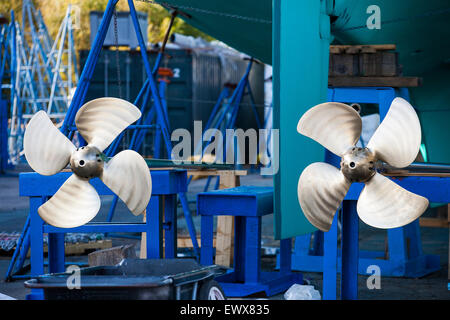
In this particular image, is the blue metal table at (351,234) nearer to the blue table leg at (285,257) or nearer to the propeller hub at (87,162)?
the blue table leg at (285,257)

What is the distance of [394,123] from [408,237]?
2959 millimetres

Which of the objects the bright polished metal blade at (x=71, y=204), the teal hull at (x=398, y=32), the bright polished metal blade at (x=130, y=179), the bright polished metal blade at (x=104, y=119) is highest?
the teal hull at (x=398, y=32)

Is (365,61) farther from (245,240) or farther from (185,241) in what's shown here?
(185,241)

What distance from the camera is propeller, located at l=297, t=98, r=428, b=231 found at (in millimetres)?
5496

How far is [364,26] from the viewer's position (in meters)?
8.31

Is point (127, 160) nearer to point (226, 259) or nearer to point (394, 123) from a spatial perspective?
point (394, 123)

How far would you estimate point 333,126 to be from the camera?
5703mm

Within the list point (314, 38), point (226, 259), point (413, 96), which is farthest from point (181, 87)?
point (314, 38)

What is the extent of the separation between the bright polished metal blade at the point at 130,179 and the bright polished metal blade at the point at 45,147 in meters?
0.42

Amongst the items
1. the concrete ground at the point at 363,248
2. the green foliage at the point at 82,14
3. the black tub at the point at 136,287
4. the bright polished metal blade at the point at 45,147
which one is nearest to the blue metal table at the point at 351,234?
the concrete ground at the point at 363,248

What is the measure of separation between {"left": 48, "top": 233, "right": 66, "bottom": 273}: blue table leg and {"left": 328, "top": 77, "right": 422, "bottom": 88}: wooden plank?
10.2 ft

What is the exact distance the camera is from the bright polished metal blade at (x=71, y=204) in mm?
6020

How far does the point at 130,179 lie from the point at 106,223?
0.99 meters

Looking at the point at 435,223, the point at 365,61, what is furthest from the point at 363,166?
the point at 435,223
